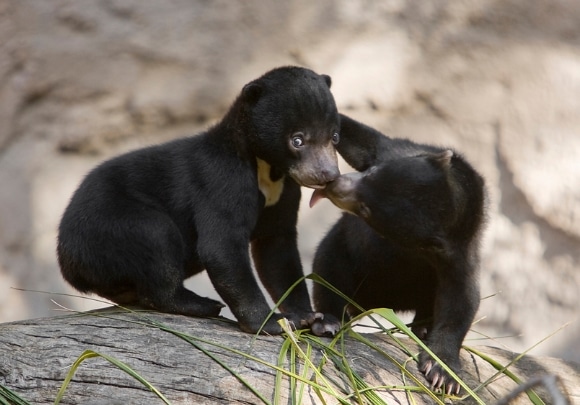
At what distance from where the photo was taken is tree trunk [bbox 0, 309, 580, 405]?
3766mm

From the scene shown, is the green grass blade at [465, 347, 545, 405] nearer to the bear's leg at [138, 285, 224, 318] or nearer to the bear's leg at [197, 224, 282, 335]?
the bear's leg at [197, 224, 282, 335]

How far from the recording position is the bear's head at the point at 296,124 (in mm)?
4441

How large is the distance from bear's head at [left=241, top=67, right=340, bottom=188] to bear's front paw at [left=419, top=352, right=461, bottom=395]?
3.54 feet

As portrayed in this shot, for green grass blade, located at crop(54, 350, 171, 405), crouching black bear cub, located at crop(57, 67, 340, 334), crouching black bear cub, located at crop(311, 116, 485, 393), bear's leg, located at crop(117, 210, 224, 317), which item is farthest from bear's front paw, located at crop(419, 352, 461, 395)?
green grass blade, located at crop(54, 350, 171, 405)

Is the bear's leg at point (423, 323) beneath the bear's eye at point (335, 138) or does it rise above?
beneath

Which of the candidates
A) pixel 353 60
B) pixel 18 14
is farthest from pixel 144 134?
pixel 353 60

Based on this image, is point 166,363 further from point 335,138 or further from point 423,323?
point 423,323

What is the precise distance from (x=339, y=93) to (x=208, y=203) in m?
3.13

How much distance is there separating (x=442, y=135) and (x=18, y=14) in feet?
12.1

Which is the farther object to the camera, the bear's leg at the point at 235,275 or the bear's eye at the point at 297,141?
the bear's eye at the point at 297,141

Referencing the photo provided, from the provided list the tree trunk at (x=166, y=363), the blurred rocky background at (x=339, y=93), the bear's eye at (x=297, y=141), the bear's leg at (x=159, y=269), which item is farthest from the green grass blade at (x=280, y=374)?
the blurred rocky background at (x=339, y=93)

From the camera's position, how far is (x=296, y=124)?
445cm

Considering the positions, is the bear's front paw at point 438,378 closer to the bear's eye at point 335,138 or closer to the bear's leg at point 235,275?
the bear's leg at point 235,275

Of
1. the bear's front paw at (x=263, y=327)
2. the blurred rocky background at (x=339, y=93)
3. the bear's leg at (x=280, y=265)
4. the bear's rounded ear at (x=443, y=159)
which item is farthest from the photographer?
the blurred rocky background at (x=339, y=93)
